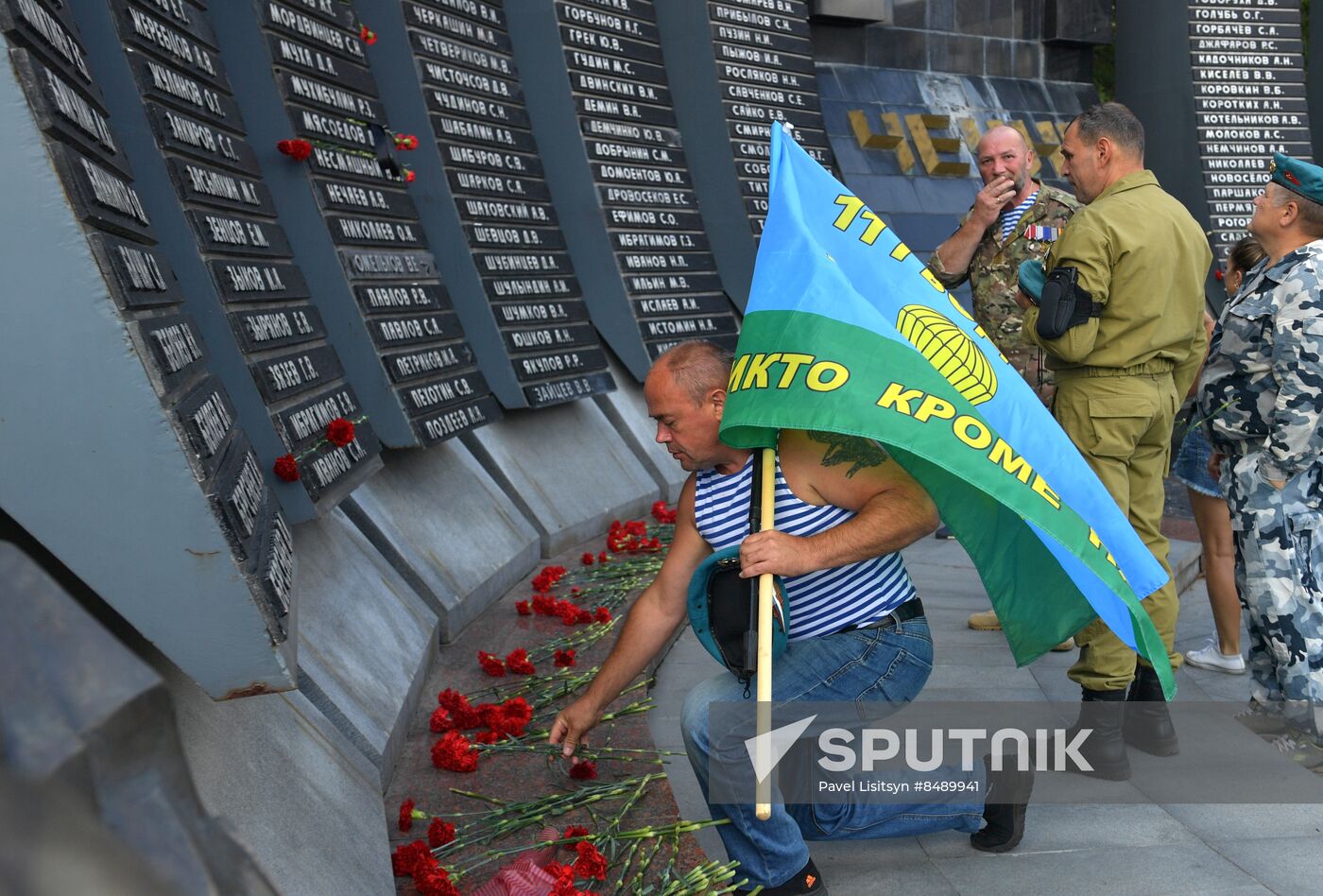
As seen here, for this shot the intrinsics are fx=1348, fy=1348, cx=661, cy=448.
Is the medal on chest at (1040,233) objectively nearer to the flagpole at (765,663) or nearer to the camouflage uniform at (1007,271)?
the camouflage uniform at (1007,271)

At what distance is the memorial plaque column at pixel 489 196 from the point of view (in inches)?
250

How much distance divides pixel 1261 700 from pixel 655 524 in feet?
11.8

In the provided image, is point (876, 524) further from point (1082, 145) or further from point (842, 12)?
point (842, 12)

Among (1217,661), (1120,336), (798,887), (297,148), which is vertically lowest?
(1217,661)

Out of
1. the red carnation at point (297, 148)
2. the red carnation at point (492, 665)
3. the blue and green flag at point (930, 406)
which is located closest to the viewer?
the blue and green flag at point (930, 406)

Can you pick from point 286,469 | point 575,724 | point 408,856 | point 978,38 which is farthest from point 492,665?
point 978,38

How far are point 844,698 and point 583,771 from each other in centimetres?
80

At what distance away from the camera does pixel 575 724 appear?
10.6 ft

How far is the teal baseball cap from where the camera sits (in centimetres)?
434

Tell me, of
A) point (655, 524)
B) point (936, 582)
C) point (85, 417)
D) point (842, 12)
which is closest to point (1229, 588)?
point (936, 582)

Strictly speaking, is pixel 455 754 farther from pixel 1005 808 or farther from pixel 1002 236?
pixel 1002 236

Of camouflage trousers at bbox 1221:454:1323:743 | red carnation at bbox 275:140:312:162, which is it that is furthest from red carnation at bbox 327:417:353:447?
camouflage trousers at bbox 1221:454:1323:743

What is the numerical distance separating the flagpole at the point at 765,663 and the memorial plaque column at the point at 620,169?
5.09m

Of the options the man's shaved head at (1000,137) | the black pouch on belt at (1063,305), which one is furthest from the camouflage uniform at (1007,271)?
the black pouch on belt at (1063,305)
